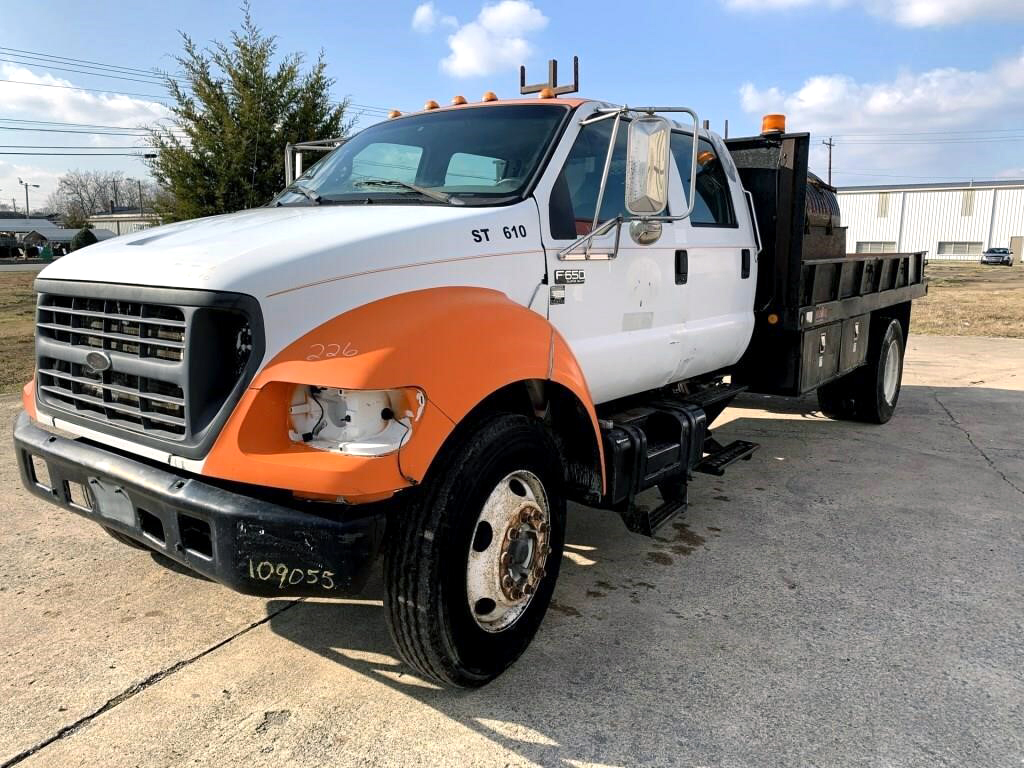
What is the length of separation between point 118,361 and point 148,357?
0.55 feet

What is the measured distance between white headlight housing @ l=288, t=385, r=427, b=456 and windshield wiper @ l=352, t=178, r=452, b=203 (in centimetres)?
113

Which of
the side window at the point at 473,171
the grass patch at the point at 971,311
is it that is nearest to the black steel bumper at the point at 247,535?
the side window at the point at 473,171

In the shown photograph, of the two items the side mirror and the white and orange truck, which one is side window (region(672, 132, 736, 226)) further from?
the side mirror

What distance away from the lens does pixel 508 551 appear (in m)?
2.96

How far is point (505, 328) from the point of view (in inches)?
111

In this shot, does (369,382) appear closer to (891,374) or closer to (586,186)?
(586,186)

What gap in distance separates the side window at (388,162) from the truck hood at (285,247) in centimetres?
47

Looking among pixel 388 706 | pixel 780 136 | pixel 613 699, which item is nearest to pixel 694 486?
pixel 780 136

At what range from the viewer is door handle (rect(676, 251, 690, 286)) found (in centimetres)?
416

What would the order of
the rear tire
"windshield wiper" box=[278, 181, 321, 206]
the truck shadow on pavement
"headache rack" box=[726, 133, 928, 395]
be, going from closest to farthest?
1. the truck shadow on pavement
2. "windshield wiper" box=[278, 181, 321, 206]
3. "headache rack" box=[726, 133, 928, 395]
4. the rear tire

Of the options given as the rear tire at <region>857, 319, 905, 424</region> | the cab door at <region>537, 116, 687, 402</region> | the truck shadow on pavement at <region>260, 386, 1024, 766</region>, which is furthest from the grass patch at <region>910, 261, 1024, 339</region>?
the cab door at <region>537, 116, 687, 402</region>

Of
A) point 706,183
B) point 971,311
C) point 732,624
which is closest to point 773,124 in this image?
point 706,183

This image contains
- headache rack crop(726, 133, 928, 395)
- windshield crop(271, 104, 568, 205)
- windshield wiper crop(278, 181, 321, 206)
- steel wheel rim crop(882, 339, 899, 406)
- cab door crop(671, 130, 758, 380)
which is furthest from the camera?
steel wheel rim crop(882, 339, 899, 406)

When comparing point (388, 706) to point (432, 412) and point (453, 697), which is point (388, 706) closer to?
point (453, 697)
